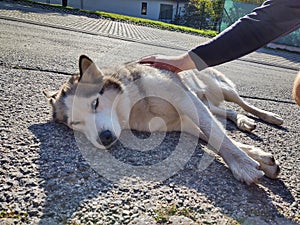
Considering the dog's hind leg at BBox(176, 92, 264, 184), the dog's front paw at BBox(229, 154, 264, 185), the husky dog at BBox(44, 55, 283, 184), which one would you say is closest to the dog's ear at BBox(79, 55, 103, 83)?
the husky dog at BBox(44, 55, 283, 184)

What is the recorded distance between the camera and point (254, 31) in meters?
2.08

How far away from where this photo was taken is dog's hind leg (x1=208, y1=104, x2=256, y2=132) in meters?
2.87

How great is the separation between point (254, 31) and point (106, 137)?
1216mm

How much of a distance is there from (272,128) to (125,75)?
1515 millimetres

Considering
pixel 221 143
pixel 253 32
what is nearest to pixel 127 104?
pixel 221 143

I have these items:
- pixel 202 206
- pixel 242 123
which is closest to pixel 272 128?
pixel 242 123

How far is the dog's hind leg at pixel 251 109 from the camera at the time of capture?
322 cm

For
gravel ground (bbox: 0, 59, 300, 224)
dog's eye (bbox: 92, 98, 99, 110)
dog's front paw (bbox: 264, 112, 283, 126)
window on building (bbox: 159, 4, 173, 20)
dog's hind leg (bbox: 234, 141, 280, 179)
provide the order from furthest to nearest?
window on building (bbox: 159, 4, 173, 20), dog's front paw (bbox: 264, 112, 283, 126), dog's eye (bbox: 92, 98, 99, 110), dog's hind leg (bbox: 234, 141, 280, 179), gravel ground (bbox: 0, 59, 300, 224)

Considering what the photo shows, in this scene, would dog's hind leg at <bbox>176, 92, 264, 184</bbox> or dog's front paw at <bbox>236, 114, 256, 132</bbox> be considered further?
dog's front paw at <bbox>236, 114, 256, 132</bbox>

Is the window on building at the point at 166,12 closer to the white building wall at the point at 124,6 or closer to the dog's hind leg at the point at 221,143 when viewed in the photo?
the white building wall at the point at 124,6

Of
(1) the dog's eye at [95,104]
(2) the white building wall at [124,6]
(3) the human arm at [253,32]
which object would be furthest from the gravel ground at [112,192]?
(2) the white building wall at [124,6]

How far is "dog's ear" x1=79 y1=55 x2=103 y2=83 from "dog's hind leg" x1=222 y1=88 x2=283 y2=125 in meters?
1.70

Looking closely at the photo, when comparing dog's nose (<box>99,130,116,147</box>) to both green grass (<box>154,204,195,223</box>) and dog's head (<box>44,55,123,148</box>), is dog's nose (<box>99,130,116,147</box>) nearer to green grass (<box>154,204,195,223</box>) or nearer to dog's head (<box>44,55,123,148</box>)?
dog's head (<box>44,55,123,148</box>)

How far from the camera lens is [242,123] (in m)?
2.93
